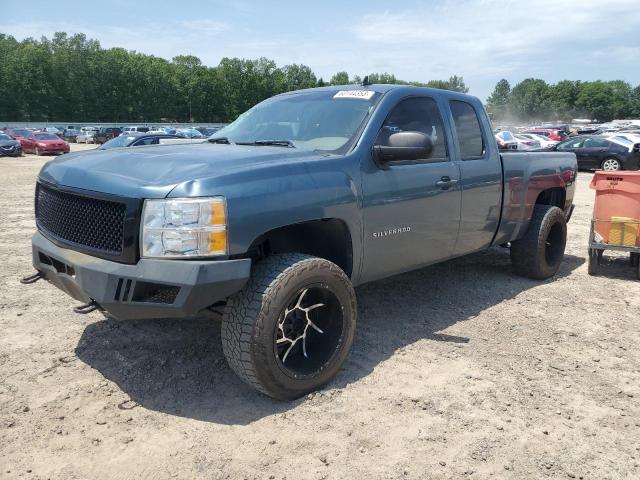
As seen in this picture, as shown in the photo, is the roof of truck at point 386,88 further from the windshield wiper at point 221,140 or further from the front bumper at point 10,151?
the front bumper at point 10,151

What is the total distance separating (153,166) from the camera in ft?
10.0

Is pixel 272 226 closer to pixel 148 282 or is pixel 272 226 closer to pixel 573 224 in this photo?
pixel 148 282

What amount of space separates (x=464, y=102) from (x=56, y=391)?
3.93 metres

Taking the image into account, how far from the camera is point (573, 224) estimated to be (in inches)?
386

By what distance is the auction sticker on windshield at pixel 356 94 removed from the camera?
4.05 meters

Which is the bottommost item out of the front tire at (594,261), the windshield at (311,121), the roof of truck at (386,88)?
the front tire at (594,261)

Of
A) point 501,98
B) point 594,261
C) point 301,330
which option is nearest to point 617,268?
point 594,261

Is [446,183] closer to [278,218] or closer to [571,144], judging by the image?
[278,218]

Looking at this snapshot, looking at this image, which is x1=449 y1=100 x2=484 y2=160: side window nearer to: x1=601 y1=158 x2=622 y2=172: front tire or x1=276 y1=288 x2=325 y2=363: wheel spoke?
x1=276 y1=288 x2=325 y2=363: wheel spoke

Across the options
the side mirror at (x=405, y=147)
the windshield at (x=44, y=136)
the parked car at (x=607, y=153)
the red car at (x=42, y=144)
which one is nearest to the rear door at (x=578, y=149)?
the parked car at (x=607, y=153)

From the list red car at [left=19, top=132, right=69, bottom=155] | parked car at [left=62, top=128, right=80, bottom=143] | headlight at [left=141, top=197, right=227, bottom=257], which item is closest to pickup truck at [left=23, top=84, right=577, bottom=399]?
headlight at [left=141, top=197, right=227, bottom=257]

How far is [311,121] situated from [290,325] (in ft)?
5.24

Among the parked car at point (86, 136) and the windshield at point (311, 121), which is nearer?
the windshield at point (311, 121)

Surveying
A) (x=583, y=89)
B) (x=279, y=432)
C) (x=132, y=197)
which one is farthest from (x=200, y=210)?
(x=583, y=89)
